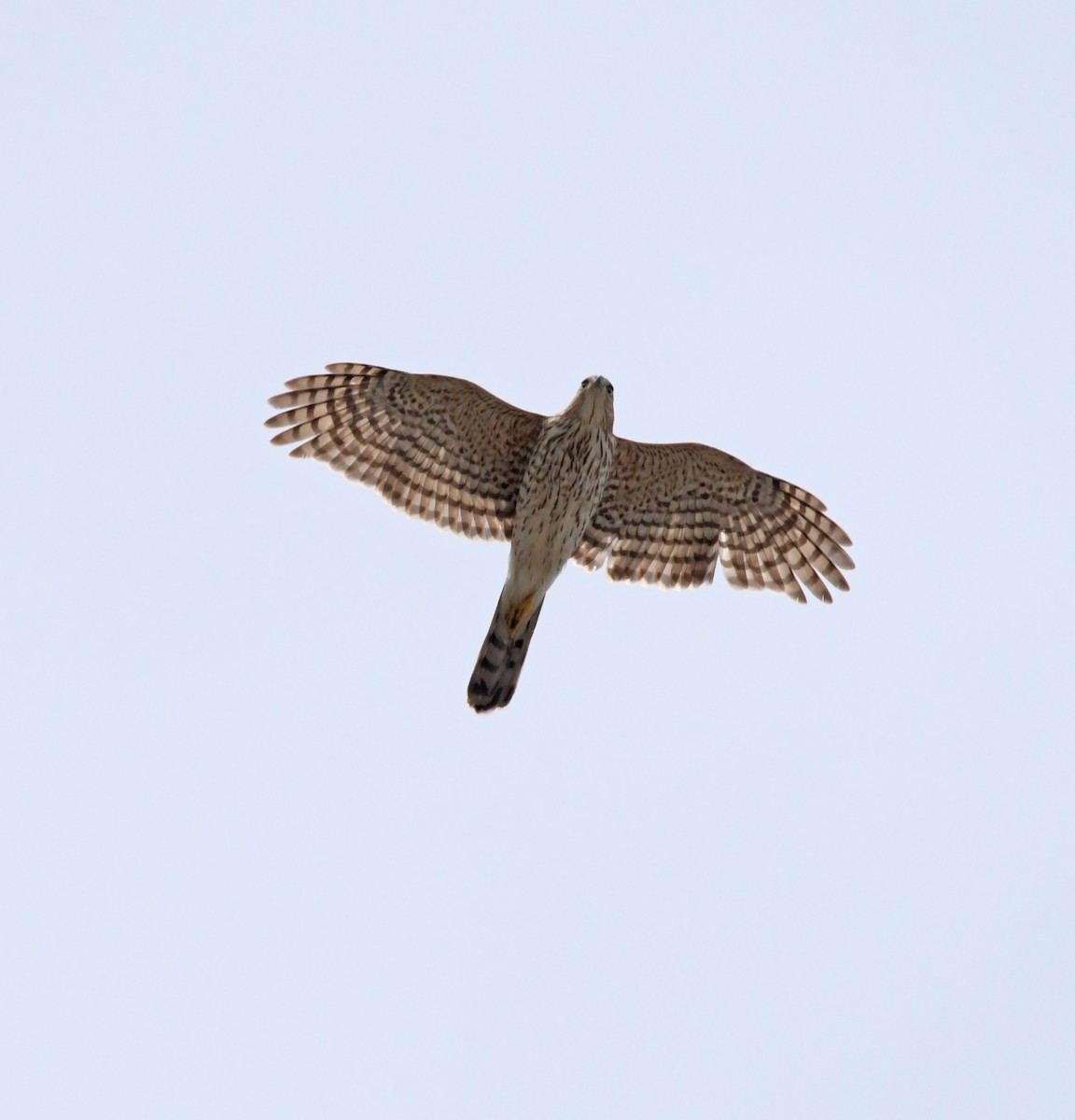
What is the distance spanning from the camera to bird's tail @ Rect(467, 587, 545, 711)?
13.8 metres

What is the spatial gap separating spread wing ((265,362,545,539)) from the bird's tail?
750mm

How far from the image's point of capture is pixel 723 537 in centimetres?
1486

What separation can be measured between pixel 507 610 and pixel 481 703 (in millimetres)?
736

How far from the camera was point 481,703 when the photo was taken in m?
13.7

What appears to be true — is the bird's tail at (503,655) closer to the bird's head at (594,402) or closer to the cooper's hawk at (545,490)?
the cooper's hawk at (545,490)

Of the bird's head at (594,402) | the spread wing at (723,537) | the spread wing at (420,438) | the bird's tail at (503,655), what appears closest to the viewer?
the bird's head at (594,402)

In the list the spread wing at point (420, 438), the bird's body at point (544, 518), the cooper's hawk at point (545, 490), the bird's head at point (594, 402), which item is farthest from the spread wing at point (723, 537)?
the bird's head at point (594, 402)

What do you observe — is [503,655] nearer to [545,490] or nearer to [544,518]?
[544,518]

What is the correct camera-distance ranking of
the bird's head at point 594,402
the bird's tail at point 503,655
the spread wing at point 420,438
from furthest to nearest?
the spread wing at point 420,438 → the bird's tail at point 503,655 → the bird's head at point 594,402

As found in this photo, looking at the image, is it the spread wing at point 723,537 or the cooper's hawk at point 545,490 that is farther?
the spread wing at point 723,537

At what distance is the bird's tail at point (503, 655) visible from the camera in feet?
45.1

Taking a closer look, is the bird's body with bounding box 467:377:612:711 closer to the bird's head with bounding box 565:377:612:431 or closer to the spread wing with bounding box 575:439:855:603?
the bird's head with bounding box 565:377:612:431

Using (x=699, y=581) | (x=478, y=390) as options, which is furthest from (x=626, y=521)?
(x=478, y=390)

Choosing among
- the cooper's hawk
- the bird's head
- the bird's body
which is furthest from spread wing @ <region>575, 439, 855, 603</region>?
the bird's head
